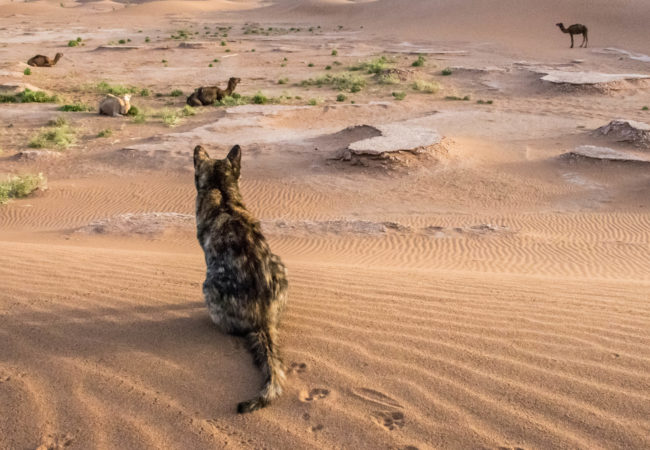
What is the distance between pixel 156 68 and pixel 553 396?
29741 millimetres

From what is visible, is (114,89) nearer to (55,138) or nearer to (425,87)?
(55,138)

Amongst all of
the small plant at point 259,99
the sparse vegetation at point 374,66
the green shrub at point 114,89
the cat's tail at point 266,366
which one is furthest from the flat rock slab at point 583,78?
the cat's tail at point 266,366

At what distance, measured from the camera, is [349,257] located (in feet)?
27.8

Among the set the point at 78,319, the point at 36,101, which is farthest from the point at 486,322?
the point at 36,101

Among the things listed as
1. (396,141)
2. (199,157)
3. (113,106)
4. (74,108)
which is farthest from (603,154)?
(74,108)

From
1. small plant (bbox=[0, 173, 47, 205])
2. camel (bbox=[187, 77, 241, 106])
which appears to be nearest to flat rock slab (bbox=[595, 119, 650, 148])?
camel (bbox=[187, 77, 241, 106])

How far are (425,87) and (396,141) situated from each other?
1029 cm

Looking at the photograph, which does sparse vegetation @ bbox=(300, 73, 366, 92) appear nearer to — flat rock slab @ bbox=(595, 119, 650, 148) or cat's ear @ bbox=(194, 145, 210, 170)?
flat rock slab @ bbox=(595, 119, 650, 148)

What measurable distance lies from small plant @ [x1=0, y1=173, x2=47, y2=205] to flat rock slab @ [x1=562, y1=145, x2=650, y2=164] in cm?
1330

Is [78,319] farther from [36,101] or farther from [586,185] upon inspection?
[36,101]

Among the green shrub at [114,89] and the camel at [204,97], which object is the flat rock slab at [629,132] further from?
the green shrub at [114,89]

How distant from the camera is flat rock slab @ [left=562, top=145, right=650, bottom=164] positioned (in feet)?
46.0

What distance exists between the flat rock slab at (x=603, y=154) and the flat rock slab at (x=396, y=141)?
3.70 meters

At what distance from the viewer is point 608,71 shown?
28.3 m
